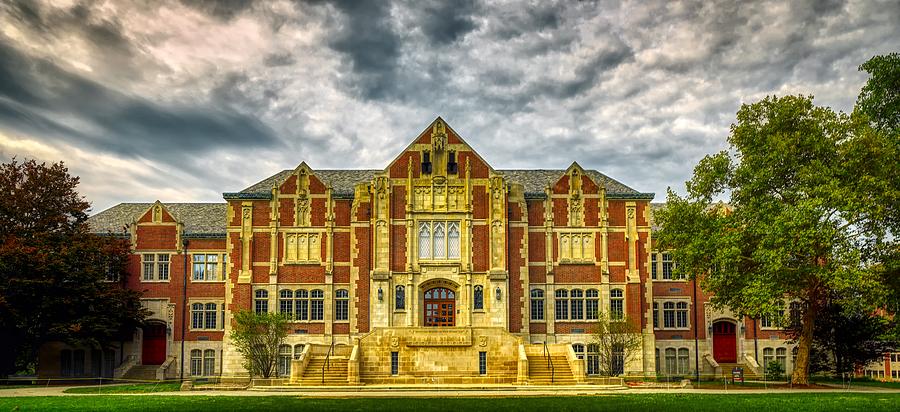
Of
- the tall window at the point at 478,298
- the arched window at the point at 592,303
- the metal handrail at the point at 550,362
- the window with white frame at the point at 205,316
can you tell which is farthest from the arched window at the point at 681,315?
the window with white frame at the point at 205,316

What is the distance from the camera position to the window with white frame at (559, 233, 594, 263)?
47344 millimetres

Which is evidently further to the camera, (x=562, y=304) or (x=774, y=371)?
(x=562, y=304)

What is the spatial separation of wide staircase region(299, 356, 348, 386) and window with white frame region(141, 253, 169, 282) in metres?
15.2

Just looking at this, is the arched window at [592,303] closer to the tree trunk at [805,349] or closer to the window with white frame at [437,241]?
the window with white frame at [437,241]

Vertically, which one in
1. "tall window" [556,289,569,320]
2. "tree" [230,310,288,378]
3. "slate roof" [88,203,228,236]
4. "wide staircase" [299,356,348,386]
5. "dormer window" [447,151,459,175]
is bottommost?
"wide staircase" [299,356,348,386]

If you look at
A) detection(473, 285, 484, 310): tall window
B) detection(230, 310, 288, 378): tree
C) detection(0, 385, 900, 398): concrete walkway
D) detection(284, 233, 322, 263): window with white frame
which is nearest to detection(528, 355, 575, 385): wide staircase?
detection(0, 385, 900, 398): concrete walkway

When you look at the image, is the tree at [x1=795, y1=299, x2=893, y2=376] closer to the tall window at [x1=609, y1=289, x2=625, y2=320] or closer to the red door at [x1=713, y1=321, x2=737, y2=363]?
the red door at [x1=713, y1=321, x2=737, y2=363]

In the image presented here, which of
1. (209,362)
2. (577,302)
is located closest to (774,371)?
(577,302)

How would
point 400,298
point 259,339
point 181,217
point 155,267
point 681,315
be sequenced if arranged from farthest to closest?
point 181,217
point 681,315
point 155,267
point 400,298
point 259,339

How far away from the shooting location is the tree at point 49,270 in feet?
135

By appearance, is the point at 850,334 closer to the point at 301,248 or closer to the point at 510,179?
the point at 510,179

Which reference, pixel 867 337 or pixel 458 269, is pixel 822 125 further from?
pixel 458 269

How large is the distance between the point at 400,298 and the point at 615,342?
40.1ft

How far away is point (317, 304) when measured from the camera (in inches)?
1847
